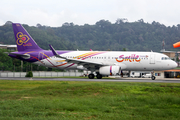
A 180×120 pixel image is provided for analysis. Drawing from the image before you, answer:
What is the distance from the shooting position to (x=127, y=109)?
37.9ft

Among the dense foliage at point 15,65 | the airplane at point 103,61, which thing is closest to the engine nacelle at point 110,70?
the airplane at point 103,61

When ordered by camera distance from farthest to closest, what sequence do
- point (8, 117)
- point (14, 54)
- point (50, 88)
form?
point (14, 54)
point (50, 88)
point (8, 117)

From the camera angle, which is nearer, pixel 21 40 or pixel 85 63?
pixel 85 63

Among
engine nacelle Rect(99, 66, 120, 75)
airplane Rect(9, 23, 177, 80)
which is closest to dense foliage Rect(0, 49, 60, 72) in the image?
airplane Rect(9, 23, 177, 80)

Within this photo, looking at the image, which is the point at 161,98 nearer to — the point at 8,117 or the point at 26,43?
the point at 8,117

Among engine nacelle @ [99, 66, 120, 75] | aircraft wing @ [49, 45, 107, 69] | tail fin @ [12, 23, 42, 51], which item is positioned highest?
tail fin @ [12, 23, 42, 51]

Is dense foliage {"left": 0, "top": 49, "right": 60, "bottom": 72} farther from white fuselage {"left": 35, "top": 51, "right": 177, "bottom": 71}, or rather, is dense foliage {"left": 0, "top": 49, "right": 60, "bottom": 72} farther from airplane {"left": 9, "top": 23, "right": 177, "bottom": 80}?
white fuselage {"left": 35, "top": 51, "right": 177, "bottom": 71}


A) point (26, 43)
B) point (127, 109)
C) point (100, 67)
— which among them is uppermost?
point (26, 43)

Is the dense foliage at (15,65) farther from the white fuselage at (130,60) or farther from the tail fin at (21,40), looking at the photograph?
the white fuselage at (130,60)

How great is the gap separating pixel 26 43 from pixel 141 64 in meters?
17.9

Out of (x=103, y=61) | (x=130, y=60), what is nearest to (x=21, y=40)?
(x=103, y=61)

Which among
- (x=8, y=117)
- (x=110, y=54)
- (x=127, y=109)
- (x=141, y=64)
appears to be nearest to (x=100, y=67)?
(x=110, y=54)

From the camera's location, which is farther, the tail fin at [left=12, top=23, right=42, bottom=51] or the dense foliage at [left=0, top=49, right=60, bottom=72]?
the dense foliage at [left=0, top=49, right=60, bottom=72]

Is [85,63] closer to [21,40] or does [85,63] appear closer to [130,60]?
[130,60]
